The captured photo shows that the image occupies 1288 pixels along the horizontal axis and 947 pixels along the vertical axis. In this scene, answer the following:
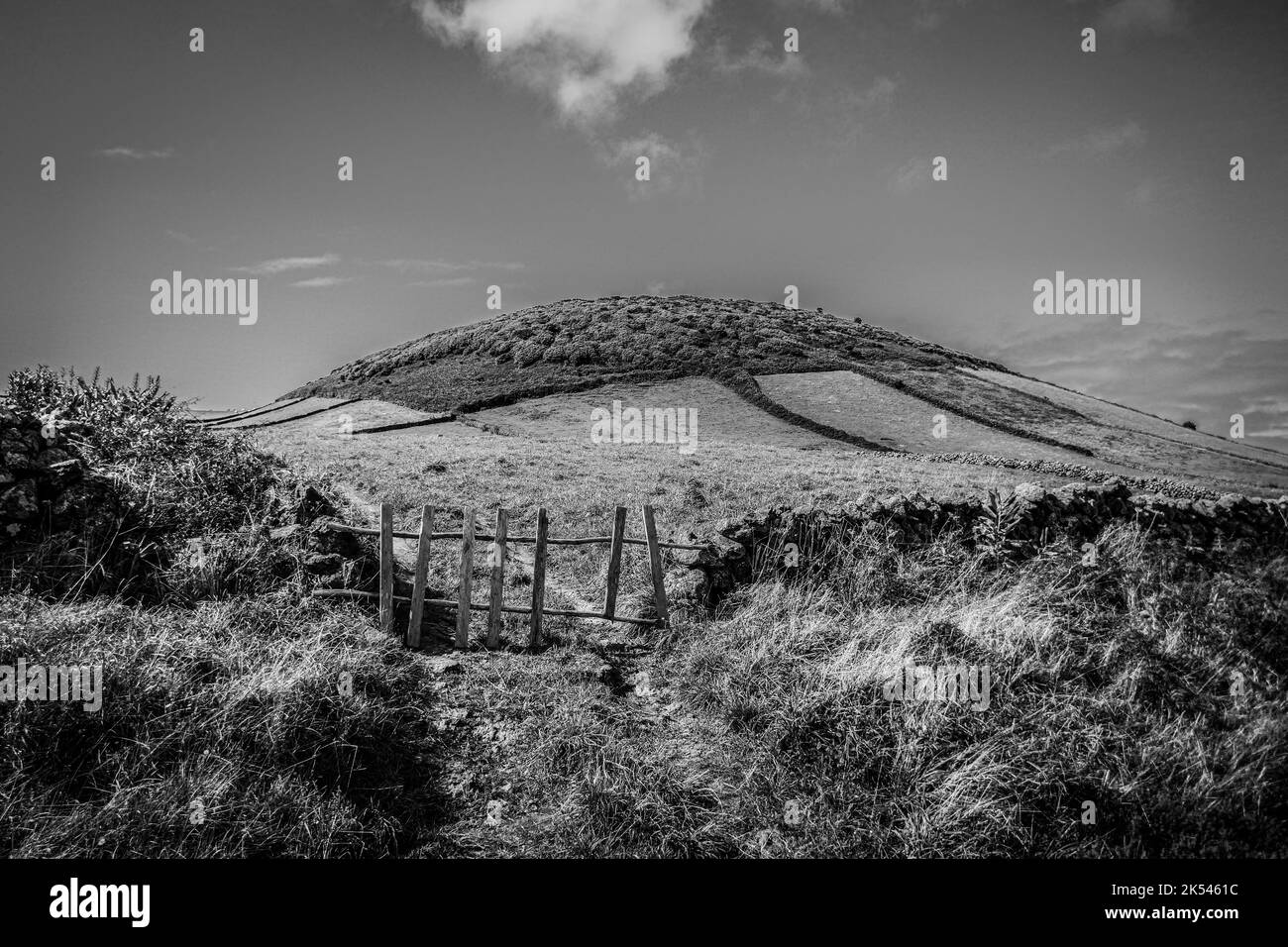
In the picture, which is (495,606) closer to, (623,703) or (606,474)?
(623,703)

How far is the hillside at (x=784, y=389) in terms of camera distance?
34.3 meters

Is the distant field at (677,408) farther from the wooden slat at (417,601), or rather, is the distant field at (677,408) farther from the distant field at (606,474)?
the wooden slat at (417,601)

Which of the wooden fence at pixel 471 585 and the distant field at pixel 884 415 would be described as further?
the distant field at pixel 884 415

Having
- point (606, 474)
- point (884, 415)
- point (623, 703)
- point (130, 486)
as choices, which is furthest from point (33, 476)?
point (884, 415)

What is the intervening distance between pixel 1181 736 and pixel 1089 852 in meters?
1.49

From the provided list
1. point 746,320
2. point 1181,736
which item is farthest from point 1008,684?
point 746,320

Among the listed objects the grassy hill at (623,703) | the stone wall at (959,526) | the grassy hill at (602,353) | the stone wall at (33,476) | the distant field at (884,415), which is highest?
the grassy hill at (602,353)

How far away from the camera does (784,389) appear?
47.4 metres

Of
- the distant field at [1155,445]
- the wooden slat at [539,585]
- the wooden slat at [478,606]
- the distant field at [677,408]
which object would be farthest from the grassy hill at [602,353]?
the wooden slat at [539,585]

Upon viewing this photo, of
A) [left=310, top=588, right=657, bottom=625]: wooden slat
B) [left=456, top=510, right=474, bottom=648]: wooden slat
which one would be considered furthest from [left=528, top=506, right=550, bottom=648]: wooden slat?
[left=456, top=510, right=474, bottom=648]: wooden slat

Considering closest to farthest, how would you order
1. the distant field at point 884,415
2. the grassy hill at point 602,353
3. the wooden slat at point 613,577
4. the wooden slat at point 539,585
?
1. the wooden slat at point 539,585
2. the wooden slat at point 613,577
3. the distant field at point 884,415
4. the grassy hill at point 602,353

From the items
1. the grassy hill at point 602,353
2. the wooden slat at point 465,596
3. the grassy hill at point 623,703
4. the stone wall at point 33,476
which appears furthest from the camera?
the grassy hill at point 602,353

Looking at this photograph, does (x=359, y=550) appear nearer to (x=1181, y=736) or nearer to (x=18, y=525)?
(x=18, y=525)

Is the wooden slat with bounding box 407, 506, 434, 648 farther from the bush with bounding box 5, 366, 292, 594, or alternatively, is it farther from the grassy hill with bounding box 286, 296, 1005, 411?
the grassy hill with bounding box 286, 296, 1005, 411
